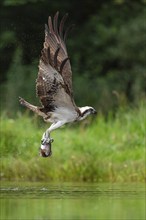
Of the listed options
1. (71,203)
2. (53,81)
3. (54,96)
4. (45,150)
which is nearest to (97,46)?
(71,203)

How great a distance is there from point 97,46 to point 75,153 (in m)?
10.4

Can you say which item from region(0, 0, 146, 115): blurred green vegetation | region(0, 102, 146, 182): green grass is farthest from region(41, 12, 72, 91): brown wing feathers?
region(0, 0, 146, 115): blurred green vegetation

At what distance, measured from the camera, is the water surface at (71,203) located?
1143 centimetres

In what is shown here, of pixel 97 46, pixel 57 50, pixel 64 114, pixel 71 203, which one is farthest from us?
pixel 97 46

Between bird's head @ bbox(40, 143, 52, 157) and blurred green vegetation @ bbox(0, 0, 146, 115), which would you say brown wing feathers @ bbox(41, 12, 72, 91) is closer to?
bird's head @ bbox(40, 143, 52, 157)

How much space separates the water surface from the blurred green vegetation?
27.7ft

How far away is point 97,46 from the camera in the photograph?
2545 centimetres

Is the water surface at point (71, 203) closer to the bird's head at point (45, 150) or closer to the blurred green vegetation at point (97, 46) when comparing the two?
the bird's head at point (45, 150)

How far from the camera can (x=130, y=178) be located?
14672mm

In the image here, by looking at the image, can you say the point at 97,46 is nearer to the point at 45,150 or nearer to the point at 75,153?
the point at 75,153

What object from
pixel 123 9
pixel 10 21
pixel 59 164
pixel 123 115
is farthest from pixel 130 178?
pixel 123 9

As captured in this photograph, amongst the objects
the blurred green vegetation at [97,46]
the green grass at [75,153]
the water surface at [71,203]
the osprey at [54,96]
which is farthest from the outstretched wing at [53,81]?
the blurred green vegetation at [97,46]

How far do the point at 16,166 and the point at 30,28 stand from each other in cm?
391

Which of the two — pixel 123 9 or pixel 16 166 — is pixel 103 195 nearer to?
pixel 16 166
